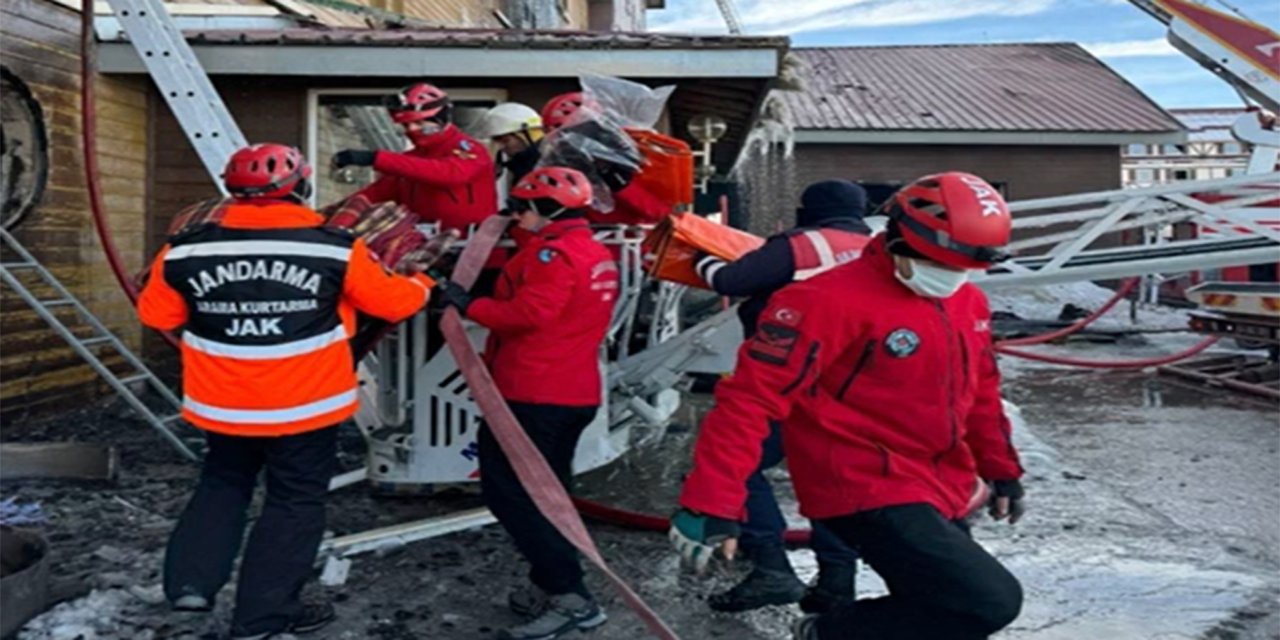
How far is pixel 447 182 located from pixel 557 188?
112 centimetres

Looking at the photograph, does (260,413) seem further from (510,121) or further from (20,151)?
(20,151)

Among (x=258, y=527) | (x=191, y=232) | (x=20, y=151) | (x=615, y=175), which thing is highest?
(x=20, y=151)

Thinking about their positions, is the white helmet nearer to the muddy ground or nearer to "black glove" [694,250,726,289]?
"black glove" [694,250,726,289]

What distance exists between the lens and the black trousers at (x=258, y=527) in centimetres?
319

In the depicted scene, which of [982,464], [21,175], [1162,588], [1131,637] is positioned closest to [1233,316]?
[1162,588]

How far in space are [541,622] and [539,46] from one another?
179 inches

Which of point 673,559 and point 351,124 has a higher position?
point 351,124

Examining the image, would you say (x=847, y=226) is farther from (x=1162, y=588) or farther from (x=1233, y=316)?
(x=1233, y=316)

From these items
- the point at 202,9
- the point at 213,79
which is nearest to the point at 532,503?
the point at 213,79

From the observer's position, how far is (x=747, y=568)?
13.6 feet

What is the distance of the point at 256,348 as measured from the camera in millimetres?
3117

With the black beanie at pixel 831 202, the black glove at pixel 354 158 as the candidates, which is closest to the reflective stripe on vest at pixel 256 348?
the black glove at pixel 354 158

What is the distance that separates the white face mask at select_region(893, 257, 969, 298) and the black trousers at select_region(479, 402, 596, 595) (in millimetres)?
1460

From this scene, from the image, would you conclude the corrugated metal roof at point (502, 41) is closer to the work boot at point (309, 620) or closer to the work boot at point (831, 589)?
the work boot at point (831, 589)
